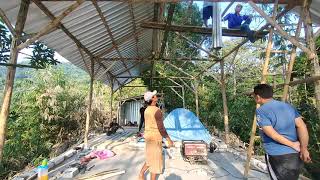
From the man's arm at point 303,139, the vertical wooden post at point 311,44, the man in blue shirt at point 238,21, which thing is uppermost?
the man in blue shirt at point 238,21

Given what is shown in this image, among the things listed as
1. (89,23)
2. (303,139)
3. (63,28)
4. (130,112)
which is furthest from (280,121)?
(130,112)

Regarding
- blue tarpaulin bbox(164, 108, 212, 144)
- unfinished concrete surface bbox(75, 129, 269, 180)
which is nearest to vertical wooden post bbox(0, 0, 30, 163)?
unfinished concrete surface bbox(75, 129, 269, 180)

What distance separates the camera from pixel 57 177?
5.05 metres

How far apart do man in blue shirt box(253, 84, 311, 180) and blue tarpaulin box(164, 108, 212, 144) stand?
6.53 meters

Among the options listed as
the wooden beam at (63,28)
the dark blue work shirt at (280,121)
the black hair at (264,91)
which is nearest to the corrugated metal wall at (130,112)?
the wooden beam at (63,28)

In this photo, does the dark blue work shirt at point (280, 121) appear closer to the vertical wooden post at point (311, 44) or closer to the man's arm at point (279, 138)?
the man's arm at point (279, 138)

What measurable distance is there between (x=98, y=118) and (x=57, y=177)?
40.2 feet

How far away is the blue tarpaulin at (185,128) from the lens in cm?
934

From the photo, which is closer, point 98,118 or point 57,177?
point 57,177

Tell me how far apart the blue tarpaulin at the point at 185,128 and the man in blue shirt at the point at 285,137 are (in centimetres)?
653

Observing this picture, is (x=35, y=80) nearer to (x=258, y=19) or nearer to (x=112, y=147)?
(x=112, y=147)

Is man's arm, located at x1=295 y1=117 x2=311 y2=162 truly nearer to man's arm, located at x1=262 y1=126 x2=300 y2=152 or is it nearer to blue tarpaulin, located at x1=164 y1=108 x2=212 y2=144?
man's arm, located at x1=262 y1=126 x2=300 y2=152

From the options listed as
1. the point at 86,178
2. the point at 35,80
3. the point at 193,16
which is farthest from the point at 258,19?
the point at 86,178

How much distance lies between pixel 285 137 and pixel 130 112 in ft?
59.3
